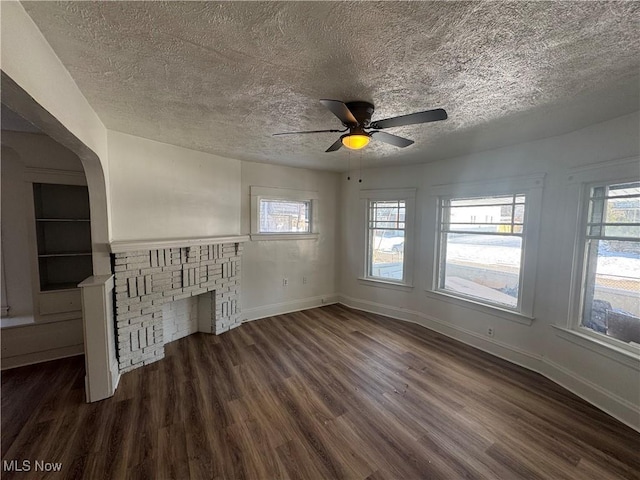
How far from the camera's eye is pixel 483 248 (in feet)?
11.5

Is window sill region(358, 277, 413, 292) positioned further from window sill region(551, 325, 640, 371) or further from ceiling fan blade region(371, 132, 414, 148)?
ceiling fan blade region(371, 132, 414, 148)

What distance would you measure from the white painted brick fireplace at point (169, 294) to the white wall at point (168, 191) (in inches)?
10.5

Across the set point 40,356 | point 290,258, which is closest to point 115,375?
point 40,356

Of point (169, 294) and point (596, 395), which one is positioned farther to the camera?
point (169, 294)

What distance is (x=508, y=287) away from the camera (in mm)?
3254

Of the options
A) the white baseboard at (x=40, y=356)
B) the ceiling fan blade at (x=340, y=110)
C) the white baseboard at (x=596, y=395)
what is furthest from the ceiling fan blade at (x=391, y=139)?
the white baseboard at (x=40, y=356)

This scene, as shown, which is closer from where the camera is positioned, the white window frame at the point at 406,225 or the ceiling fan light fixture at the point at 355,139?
the ceiling fan light fixture at the point at 355,139

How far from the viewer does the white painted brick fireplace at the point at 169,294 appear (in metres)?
2.82

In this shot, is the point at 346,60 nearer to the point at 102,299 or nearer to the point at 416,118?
the point at 416,118

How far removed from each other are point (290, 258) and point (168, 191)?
86.0 inches

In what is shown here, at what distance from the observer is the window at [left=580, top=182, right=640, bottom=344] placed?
2.27 metres

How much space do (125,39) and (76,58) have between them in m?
0.42

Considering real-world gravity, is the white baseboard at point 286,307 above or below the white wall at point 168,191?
below

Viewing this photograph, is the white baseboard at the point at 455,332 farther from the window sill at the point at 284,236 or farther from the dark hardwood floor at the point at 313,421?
the window sill at the point at 284,236
